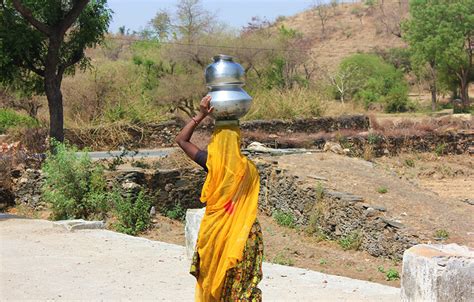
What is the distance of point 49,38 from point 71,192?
6.16 meters

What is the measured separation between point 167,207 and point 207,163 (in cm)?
869

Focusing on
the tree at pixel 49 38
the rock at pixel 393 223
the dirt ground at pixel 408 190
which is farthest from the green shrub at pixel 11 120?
the rock at pixel 393 223

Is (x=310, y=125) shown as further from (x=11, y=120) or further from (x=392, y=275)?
(x=392, y=275)

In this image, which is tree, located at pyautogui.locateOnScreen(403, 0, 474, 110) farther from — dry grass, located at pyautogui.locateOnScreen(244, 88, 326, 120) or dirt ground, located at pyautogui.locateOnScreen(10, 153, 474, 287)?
dirt ground, located at pyautogui.locateOnScreen(10, 153, 474, 287)

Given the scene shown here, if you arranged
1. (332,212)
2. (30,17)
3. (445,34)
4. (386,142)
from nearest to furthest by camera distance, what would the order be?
(332,212)
(30,17)
(386,142)
(445,34)

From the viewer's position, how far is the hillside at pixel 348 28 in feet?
218

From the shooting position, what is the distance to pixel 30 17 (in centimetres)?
1570

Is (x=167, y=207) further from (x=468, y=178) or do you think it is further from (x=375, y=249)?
(x=468, y=178)

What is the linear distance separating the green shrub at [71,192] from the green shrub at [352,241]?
379 cm

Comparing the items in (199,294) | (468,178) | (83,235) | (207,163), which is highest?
(207,163)

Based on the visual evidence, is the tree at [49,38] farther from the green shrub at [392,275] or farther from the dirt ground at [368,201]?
the green shrub at [392,275]

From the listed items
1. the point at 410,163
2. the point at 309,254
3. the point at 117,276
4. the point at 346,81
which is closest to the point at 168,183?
the point at 309,254

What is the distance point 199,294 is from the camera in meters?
4.59

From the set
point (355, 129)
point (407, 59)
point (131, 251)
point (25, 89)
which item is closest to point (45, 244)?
point (131, 251)
